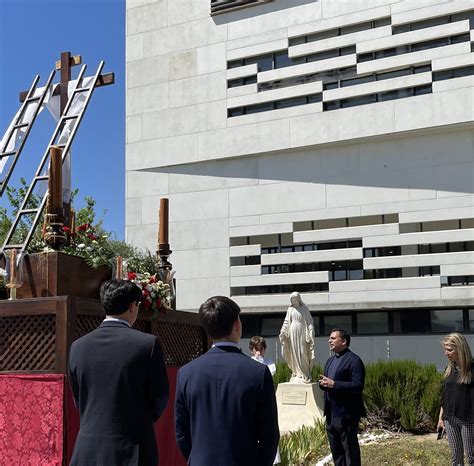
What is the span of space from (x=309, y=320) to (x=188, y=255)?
13819 mm

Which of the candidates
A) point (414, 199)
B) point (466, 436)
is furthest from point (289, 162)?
point (466, 436)


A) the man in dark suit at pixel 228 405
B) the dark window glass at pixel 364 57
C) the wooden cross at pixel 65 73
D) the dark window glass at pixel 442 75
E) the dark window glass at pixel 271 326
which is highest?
the dark window glass at pixel 364 57

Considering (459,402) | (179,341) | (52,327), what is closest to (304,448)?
(179,341)

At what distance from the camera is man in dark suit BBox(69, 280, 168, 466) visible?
3.71 metres

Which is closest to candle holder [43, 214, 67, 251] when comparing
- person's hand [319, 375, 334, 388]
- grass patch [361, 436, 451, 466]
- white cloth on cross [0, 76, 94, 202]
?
white cloth on cross [0, 76, 94, 202]

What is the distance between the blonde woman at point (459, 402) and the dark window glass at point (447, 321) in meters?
19.2

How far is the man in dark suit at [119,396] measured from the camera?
146 inches

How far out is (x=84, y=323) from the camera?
6.24m

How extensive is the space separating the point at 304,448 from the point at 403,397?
172 inches

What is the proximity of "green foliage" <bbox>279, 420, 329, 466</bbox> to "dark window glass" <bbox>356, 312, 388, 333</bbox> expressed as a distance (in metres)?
15.1

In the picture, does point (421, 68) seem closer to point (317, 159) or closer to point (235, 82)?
point (317, 159)

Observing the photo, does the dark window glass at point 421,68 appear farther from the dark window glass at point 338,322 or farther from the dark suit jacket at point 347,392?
the dark suit jacket at point 347,392

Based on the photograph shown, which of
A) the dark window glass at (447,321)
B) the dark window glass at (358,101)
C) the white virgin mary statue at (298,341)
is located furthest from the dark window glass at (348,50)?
the white virgin mary statue at (298,341)

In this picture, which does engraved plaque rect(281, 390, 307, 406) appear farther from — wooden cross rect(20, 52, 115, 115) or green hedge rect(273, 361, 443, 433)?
wooden cross rect(20, 52, 115, 115)
